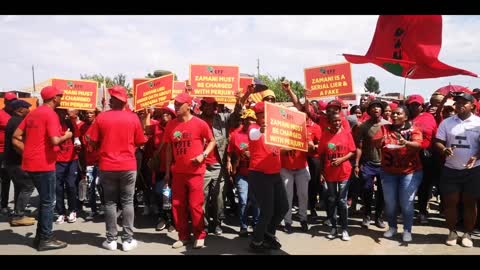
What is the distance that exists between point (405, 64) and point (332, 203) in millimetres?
2994

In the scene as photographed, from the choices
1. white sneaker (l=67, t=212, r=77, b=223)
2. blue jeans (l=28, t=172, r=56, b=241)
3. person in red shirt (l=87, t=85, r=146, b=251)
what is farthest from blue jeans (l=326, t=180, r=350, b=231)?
white sneaker (l=67, t=212, r=77, b=223)

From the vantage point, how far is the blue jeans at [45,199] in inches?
206

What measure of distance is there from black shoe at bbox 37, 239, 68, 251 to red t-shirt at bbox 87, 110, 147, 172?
48.6 inches

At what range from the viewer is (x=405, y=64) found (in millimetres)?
7004

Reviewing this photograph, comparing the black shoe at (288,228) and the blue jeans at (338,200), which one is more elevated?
the blue jeans at (338,200)

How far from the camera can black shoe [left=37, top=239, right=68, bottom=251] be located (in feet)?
17.3

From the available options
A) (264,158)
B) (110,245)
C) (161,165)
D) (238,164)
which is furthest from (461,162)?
(110,245)

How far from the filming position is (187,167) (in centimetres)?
542

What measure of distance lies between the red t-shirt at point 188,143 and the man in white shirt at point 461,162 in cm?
341

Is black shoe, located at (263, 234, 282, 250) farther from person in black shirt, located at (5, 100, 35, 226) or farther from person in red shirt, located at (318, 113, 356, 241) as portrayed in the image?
person in black shirt, located at (5, 100, 35, 226)

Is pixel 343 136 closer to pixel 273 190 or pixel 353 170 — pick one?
pixel 353 170

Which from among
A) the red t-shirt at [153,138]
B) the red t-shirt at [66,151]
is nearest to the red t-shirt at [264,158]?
the red t-shirt at [153,138]

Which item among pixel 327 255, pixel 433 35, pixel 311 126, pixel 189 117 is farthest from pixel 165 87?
pixel 433 35

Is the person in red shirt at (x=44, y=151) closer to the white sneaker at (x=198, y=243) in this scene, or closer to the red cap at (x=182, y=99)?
the red cap at (x=182, y=99)
